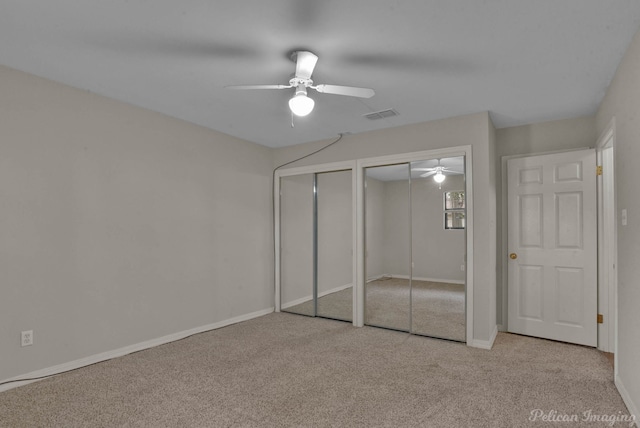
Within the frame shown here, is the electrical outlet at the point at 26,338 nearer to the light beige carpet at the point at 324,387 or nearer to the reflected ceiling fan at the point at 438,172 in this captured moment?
the light beige carpet at the point at 324,387

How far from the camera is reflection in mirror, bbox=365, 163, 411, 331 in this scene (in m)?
4.34

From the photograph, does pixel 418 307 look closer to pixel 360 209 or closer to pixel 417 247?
pixel 417 247

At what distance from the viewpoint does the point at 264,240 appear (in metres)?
5.02

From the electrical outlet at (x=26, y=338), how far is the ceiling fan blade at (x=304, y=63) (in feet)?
9.42

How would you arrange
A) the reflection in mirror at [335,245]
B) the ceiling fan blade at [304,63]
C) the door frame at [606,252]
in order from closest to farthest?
the ceiling fan blade at [304,63] → the door frame at [606,252] → the reflection in mirror at [335,245]

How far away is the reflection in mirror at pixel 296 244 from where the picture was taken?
4969 mm

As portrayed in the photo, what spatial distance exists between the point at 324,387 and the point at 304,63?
2.37 m

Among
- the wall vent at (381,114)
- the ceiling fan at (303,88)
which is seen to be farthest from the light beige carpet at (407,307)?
the ceiling fan at (303,88)

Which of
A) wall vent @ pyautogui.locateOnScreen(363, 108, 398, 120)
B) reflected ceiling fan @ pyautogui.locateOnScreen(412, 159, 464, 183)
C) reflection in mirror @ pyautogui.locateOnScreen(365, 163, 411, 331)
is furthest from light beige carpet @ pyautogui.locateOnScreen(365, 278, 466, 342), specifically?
wall vent @ pyautogui.locateOnScreen(363, 108, 398, 120)

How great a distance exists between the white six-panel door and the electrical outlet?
4590mm

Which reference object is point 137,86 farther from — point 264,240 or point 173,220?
point 264,240

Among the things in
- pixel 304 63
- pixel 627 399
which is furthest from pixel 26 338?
pixel 627 399

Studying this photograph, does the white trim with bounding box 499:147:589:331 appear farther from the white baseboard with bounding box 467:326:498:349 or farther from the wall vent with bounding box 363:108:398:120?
the wall vent with bounding box 363:108:398:120

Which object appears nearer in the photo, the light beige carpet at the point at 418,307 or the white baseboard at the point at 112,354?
the white baseboard at the point at 112,354
